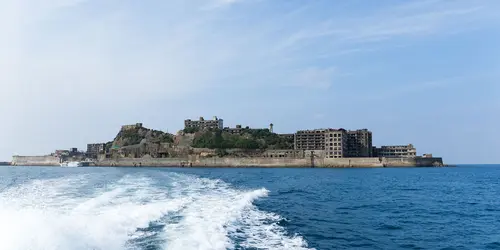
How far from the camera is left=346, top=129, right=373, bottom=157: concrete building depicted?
483ft

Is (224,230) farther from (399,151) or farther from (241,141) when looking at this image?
(399,151)

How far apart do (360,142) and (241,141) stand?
43703mm

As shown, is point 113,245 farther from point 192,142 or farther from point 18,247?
point 192,142

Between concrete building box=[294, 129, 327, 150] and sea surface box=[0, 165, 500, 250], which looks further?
concrete building box=[294, 129, 327, 150]

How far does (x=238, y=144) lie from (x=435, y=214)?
132 m

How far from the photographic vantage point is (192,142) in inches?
6280

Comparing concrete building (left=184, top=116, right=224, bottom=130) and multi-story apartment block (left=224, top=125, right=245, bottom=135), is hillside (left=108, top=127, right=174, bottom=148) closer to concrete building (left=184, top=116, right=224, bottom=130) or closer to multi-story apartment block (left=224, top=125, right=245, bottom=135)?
concrete building (left=184, top=116, right=224, bottom=130)

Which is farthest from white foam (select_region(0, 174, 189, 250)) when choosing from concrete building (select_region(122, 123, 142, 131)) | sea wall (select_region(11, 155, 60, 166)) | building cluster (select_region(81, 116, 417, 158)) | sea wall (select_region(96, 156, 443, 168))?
sea wall (select_region(11, 155, 60, 166))

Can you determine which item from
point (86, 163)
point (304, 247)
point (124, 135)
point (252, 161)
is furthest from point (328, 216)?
point (124, 135)

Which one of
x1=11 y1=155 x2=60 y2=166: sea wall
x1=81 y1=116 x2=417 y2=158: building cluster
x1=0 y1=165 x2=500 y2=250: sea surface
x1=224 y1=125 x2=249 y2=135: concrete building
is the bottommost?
x1=11 y1=155 x2=60 y2=166: sea wall

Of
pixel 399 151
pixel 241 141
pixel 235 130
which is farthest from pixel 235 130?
pixel 399 151

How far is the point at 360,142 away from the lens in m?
149

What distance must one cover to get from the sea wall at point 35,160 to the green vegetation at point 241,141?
66681 mm

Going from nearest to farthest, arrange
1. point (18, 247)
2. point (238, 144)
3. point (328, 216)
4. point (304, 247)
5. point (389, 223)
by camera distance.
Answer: point (18, 247), point (304, 247), point (389, 223), point (328, 216), point (238, 144)
